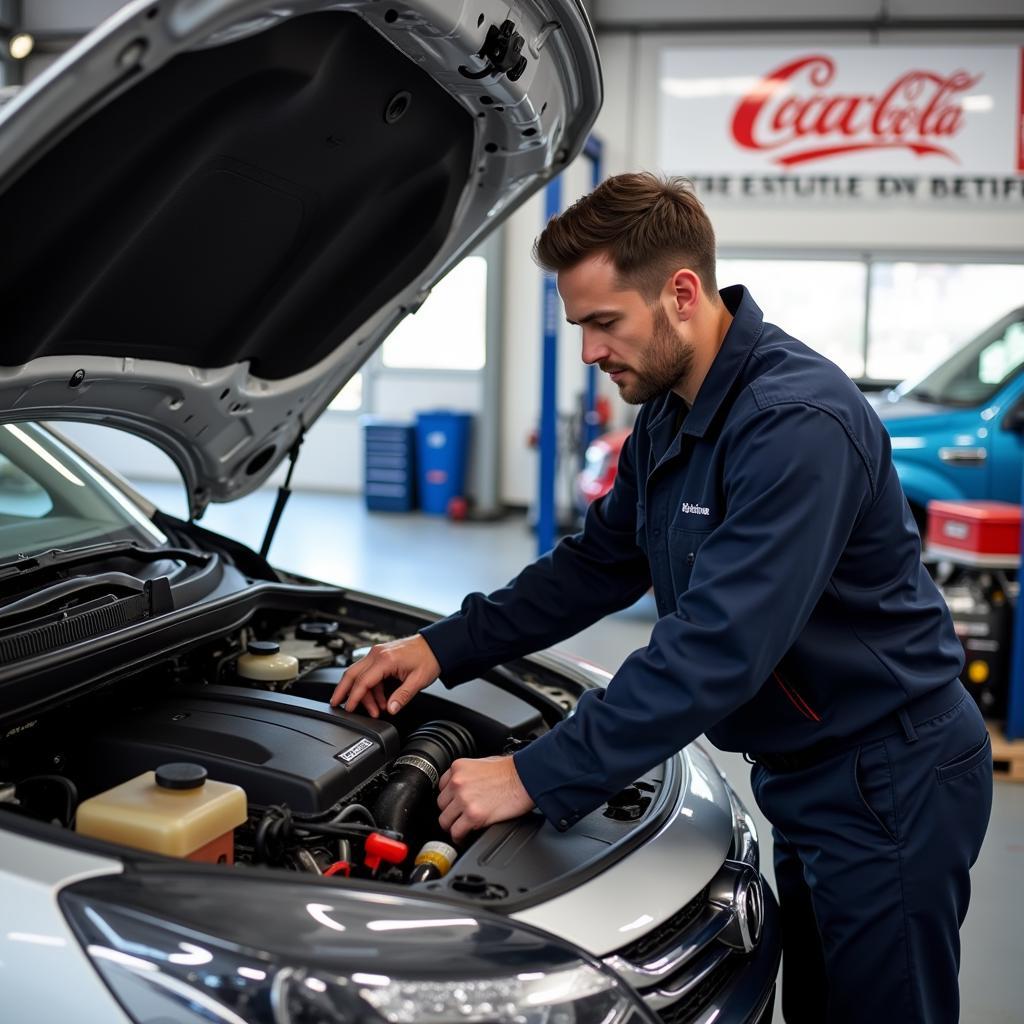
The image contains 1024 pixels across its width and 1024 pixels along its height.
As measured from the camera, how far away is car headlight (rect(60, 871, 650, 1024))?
3.30 feet

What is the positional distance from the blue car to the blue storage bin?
3896 millimetres

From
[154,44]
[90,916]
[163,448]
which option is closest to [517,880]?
[90,916]

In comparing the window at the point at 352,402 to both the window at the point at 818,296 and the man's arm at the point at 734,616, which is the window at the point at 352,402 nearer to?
the window at the point at 818,296

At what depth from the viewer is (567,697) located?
6.81 ft

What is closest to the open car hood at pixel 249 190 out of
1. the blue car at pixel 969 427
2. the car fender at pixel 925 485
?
the blue car at pixel 969 427

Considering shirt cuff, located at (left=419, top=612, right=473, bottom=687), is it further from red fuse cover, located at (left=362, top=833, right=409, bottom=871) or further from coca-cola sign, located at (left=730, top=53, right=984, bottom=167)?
coca-cola sign, located at (left=730, top=53, right=984, bottom=167)

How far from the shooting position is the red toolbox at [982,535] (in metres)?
3.66

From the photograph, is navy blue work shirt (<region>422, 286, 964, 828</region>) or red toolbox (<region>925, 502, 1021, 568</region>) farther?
red toolbox (<region>925, 502, 1021, 568</region>)

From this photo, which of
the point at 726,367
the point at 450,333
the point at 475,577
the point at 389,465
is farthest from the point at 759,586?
the point at 450,333

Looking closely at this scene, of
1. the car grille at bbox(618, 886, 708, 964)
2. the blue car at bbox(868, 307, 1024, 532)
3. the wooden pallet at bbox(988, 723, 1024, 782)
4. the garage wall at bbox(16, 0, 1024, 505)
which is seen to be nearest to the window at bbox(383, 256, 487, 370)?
the garage wall at bbox(16, 0, 1024, 505)

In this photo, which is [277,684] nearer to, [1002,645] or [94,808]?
[94,808]

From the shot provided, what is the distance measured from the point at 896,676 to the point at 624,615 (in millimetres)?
3818

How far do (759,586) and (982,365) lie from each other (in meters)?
4.53

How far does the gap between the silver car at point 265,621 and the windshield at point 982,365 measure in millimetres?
3790
